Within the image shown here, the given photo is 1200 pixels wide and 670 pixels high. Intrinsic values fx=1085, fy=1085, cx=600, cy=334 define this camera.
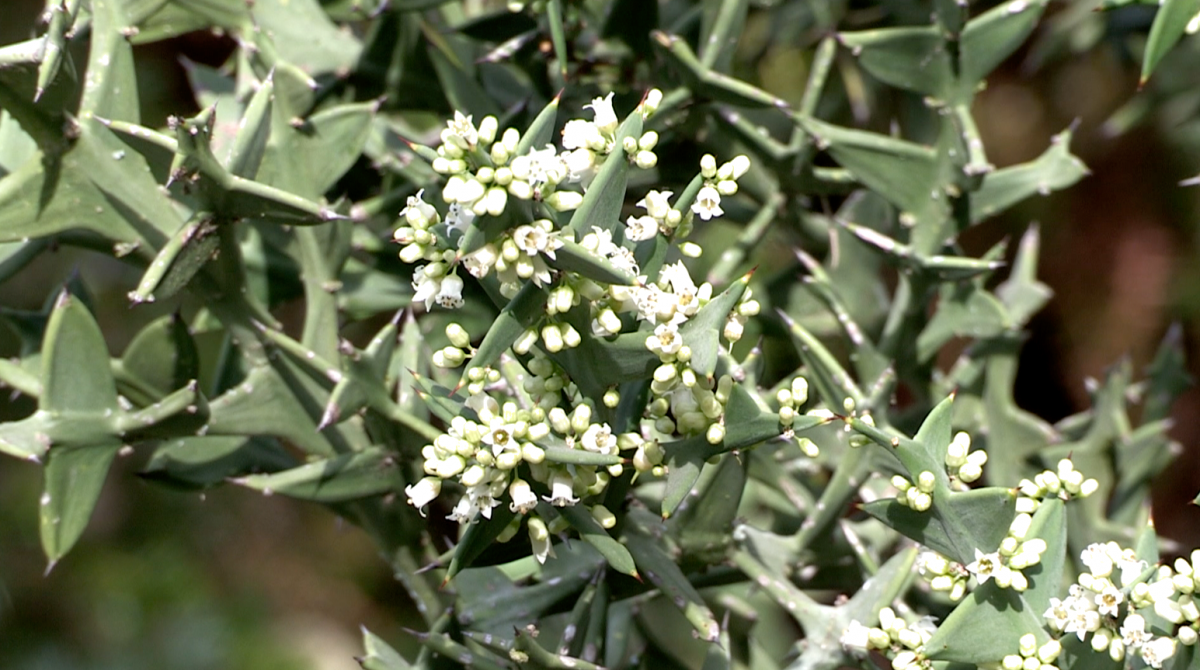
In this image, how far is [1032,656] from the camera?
59 centimetres

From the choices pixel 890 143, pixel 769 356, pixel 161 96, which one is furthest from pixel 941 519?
pixel 161 96

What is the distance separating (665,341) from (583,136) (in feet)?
0.39

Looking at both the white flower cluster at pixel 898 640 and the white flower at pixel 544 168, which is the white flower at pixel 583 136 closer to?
the white flower at pixel 544 168

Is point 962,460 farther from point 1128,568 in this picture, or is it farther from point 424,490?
point 424,490

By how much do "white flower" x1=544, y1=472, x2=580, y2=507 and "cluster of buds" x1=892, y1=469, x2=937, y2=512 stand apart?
0.18 m

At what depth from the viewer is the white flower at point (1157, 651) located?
0.59 metres

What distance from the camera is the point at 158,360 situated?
907mm

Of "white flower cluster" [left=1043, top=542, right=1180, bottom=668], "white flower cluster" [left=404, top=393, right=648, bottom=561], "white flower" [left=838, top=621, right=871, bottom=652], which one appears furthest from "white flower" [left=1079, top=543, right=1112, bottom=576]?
"white flower cluster" [left=404, top=393, right=648, bottom=561]

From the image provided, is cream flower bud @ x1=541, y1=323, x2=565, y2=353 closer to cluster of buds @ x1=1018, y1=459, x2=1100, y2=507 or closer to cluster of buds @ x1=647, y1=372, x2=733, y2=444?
cluster of buds @ x1=647, y1=372, x2=733, y2=444

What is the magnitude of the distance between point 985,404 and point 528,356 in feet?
2.16

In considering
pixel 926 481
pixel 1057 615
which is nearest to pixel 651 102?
pixel 926 481

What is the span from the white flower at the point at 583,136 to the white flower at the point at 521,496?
181mm

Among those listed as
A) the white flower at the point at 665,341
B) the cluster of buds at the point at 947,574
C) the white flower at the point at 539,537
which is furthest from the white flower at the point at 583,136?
the cluster of buds at the point at 947,574

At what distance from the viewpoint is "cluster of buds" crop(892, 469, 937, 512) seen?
598 mm
